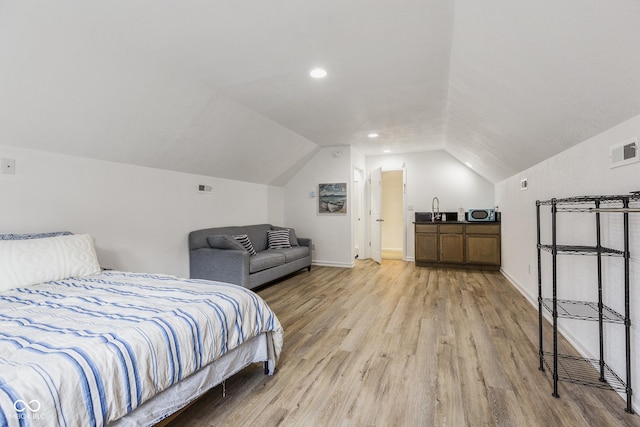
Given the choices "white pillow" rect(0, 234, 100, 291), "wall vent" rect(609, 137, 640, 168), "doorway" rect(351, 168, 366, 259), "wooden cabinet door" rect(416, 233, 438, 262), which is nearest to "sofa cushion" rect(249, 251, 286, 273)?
"white pillow" rect(0, 234, 100, 291)

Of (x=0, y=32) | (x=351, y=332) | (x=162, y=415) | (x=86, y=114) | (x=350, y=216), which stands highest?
(x=0, y=32)

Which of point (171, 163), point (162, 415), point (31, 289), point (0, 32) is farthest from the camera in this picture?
point (171, 163)

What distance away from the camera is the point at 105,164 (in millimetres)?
3193

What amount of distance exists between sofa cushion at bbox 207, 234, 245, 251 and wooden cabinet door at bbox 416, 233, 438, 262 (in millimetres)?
3529

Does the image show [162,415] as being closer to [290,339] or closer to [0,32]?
[290,339]

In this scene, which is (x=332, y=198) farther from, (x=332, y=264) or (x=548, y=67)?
(x=548, y=67)

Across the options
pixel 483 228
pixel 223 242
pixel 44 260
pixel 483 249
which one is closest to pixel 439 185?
pixel 483 228

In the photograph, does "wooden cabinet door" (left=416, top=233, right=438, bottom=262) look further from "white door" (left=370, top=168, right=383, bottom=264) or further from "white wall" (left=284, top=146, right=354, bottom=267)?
"white wall" (left=284, top=146, right=354, bottom=267)

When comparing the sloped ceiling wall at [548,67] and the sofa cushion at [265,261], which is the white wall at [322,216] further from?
the sloped ceiling wall at [548,67]

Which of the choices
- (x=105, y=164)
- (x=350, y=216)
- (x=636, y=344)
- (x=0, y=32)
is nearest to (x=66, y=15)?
(x=0, y=32)

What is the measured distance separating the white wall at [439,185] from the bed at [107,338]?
5213 millimetres

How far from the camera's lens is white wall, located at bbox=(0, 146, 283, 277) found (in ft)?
8.43

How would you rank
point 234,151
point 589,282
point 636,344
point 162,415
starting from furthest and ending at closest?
point 234,151
point 589,282
point 636,344
point 162,415

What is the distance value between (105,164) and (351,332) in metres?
3.08
